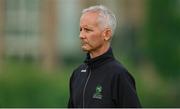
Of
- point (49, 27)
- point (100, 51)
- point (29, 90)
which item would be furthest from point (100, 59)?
point (49, 27)

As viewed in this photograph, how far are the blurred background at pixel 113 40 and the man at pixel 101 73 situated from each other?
15691mm

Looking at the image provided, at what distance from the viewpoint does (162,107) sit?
20047mm

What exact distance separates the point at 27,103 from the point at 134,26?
44.5 ft

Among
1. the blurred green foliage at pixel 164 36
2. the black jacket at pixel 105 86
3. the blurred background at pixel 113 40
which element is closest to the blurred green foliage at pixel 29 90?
the blurred background at pixel 113 40

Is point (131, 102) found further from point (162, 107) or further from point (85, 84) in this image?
point (162, 107)

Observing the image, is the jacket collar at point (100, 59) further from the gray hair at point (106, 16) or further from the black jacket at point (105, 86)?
the gray hair at point (106, 16)

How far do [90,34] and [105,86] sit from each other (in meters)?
0.34

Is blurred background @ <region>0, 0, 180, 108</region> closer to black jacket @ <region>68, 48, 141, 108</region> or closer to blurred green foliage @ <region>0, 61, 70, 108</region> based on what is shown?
blurred green foliage @ <region>0, 61, 70, 108</region>

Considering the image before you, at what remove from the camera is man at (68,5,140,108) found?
5.45 meters

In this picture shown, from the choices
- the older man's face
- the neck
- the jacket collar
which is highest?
the older man's face

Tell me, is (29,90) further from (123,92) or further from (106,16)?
(123,92)

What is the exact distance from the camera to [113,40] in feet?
98.3

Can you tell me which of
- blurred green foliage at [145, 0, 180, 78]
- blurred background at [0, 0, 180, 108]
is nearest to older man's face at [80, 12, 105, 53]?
blurred background at [0, 0, 180, 108]

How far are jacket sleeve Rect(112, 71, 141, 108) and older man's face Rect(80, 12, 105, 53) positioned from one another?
245 mm
